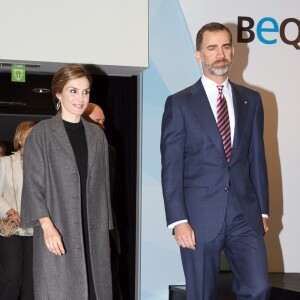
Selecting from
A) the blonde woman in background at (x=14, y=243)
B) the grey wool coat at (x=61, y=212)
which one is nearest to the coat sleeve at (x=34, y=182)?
the grey wool coat at (x=61, y=212)

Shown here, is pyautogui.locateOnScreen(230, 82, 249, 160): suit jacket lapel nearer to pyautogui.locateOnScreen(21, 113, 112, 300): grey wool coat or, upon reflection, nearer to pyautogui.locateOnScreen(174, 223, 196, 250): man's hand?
pyautogui.locateOnScreen(174, 223, 196, 250): man's hand

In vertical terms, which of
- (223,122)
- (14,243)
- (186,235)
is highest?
(223,122)

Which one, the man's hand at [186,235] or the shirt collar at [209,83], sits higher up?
the shirt collar at [209,83]

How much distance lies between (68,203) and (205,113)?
2.59 ft

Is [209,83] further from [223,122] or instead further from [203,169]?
[203,169]

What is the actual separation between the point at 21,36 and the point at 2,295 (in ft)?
7.40

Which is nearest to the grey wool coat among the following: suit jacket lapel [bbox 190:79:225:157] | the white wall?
suit jacket lapel [bbox 190:79:225:157]

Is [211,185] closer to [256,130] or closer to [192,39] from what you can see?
[256,130]

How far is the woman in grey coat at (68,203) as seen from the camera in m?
2.87

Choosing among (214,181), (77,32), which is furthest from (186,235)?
(77,32)

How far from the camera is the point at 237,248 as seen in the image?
2.99 meters

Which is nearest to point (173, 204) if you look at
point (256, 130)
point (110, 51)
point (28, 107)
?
point (256, 130)

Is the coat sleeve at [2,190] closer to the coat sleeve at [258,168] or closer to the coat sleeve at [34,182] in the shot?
the coat sleeve at [34,182]

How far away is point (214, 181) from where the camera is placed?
3.03 metres
